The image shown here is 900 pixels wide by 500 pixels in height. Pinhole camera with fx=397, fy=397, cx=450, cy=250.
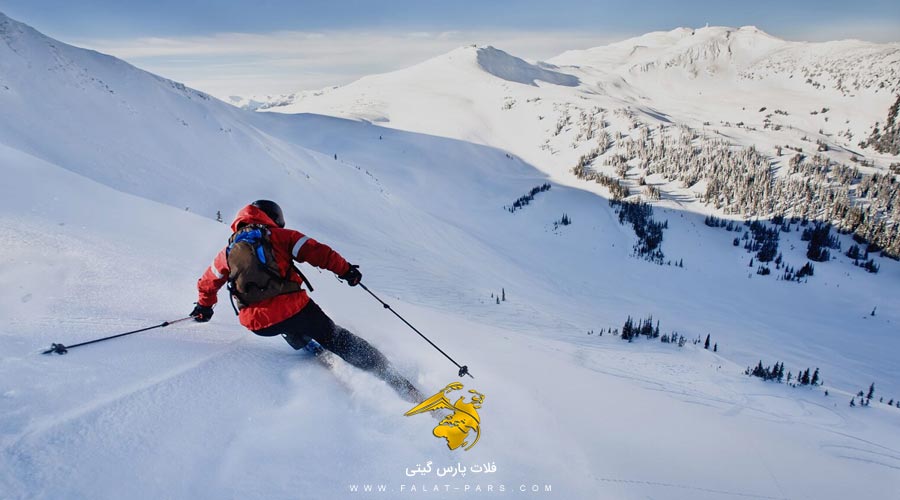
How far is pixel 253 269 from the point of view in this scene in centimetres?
386

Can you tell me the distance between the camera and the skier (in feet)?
12.8

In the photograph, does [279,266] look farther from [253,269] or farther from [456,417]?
[456,417]

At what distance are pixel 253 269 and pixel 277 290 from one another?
31 cm

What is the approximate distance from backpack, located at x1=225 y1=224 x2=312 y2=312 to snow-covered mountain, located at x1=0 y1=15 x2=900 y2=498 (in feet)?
2.10

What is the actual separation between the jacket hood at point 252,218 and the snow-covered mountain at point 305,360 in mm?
1290

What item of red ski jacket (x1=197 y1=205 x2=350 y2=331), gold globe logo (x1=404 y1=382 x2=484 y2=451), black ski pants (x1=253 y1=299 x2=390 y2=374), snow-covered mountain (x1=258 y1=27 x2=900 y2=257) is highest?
snow-covered mountain (x1=258 y1=27 x2=900 y2=257)

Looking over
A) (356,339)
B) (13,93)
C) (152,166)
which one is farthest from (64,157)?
(356,339)

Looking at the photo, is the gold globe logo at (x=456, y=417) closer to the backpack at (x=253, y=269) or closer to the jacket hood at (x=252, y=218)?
the backpack at (x=253, y=269)

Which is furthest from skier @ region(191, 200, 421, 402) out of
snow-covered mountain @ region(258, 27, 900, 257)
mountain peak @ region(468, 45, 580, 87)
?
mountain peak @ region(468, 45, 580, 87)

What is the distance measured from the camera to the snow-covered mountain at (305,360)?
2.66 metres

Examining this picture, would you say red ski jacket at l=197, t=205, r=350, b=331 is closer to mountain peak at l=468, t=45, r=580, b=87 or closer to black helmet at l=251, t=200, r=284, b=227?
black helmet at l=251, t=200, r=284, b=227

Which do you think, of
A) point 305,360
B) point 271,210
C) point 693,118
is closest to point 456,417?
point 305,360

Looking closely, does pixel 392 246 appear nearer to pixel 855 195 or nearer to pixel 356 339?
pixel 356 339

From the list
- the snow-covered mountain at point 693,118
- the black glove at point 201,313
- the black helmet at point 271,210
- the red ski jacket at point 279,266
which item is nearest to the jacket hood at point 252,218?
the red ski jacket at point 279,266
